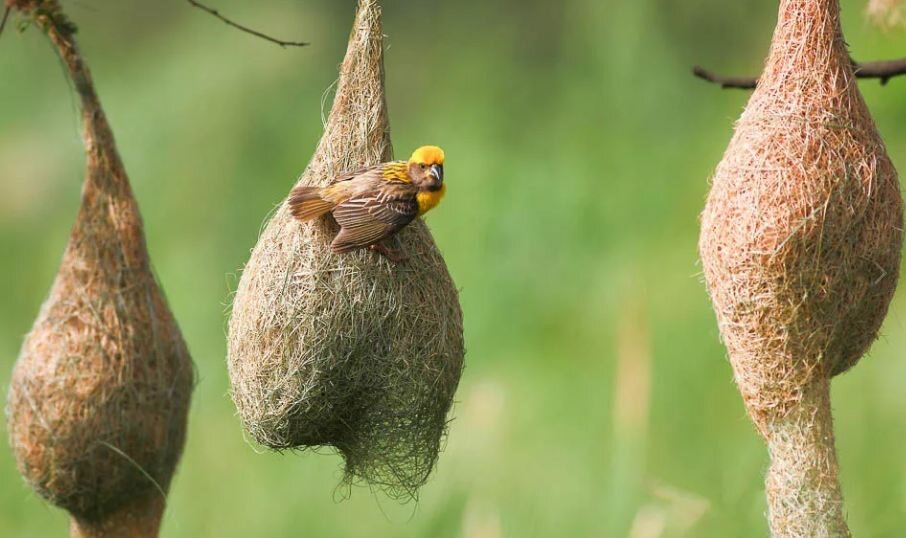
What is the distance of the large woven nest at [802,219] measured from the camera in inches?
132

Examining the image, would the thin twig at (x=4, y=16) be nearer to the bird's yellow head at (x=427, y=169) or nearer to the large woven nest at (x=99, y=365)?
the large woven nest at (x=99, y=365)

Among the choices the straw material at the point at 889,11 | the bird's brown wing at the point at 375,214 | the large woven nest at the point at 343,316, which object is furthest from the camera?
the straw material at the point at 889,11

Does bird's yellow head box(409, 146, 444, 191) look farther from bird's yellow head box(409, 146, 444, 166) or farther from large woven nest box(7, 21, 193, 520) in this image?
large woven nest box(7, 21, 193, 520)

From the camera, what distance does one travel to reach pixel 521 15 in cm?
1015

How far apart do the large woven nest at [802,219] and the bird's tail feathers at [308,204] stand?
1.01m

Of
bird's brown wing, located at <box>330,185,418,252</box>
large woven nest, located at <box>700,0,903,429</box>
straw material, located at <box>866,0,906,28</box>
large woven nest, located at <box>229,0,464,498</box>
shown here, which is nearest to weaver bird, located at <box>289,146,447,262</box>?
bird's brown wing, located at <box>330,185,418,252</box>

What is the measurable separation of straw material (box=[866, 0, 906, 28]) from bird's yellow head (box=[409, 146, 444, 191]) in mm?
1454

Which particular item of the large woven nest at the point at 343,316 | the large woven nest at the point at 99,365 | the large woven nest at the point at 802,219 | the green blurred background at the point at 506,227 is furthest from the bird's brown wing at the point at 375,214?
the green blurred background at the point at 506,227

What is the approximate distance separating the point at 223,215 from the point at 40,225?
1715 millimetres

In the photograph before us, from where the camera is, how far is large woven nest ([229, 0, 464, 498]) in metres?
3.53

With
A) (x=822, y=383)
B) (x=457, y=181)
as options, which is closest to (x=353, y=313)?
→ (x=822, y=383)

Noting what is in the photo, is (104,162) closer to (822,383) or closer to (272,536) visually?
(822,383)

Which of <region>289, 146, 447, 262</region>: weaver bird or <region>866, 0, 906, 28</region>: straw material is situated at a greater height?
<region>866, 0, 906, 28</region>: straw material

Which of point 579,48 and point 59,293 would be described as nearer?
point 59,293
